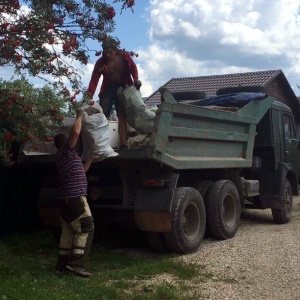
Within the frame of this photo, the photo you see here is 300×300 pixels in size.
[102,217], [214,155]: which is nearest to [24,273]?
[102,217]

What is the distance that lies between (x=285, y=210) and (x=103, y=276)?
5.17 m

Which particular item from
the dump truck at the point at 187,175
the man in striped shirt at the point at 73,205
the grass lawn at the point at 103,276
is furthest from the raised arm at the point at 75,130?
the grass lawn at the point at 103,276

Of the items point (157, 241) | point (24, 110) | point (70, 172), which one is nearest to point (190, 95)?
point (157, 241)

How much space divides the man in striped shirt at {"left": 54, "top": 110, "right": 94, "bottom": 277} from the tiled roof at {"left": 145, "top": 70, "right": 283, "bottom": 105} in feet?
78.3

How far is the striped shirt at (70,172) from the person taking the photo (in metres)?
6.40

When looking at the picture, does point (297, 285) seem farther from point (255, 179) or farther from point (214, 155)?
point (255, 179)

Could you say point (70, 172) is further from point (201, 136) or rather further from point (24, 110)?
point (201, 136)

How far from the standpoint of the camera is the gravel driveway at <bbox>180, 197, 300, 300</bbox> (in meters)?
5.92

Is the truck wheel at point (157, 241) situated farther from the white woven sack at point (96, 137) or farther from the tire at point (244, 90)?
the tire at point (244, 90)

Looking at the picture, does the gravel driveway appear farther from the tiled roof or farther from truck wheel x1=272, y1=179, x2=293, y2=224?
the tiled roof

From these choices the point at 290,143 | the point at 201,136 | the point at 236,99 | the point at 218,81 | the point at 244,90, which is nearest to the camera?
the point at 201,136

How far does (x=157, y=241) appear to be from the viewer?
24.3 ft

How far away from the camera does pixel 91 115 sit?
6.73 m

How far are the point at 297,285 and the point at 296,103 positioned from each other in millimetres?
28569
